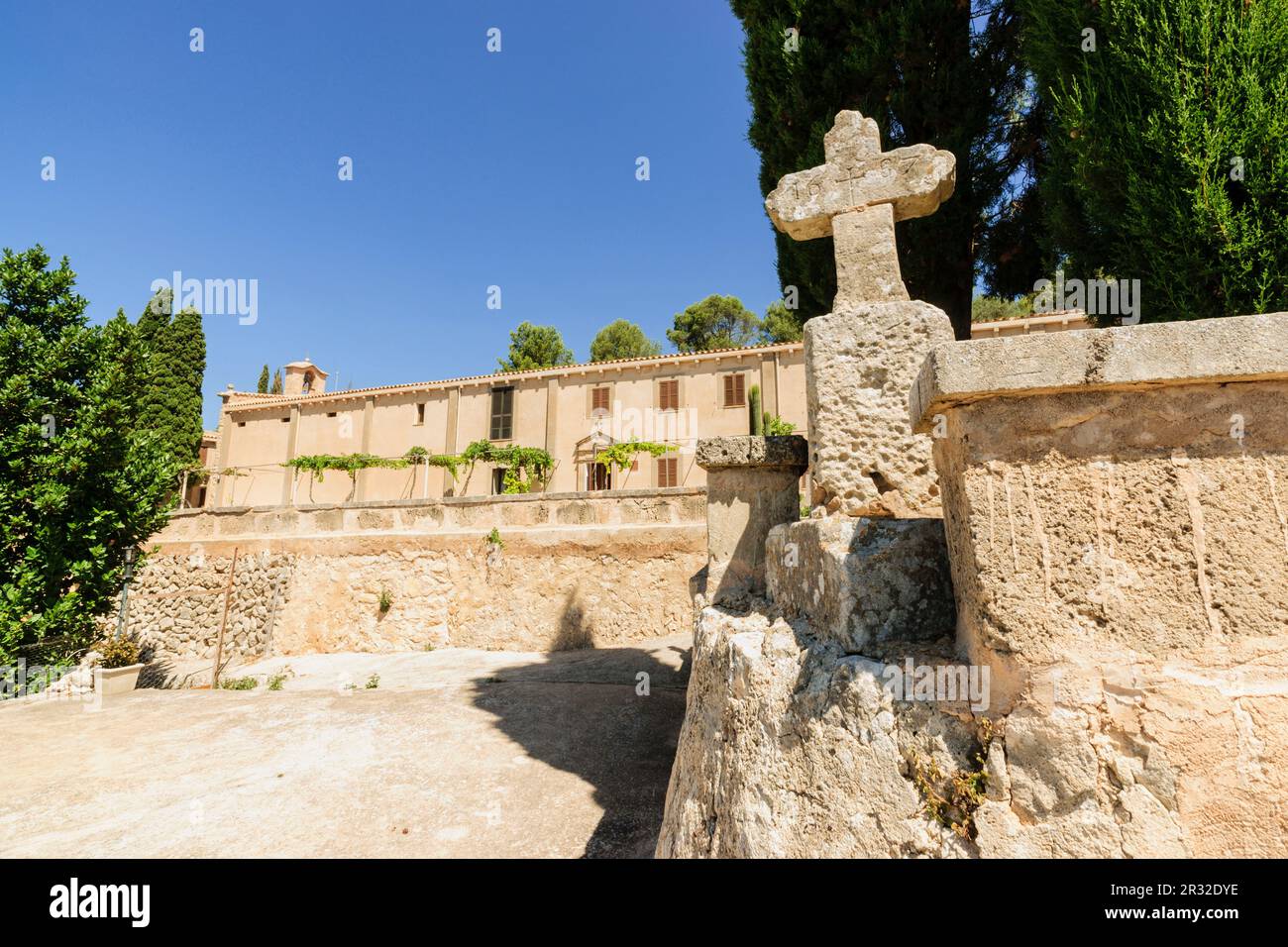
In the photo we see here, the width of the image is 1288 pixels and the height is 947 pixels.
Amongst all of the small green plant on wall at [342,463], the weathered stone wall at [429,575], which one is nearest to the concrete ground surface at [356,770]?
the weathered stone wall at [429,575]

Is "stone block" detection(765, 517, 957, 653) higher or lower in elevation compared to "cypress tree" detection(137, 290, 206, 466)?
lower

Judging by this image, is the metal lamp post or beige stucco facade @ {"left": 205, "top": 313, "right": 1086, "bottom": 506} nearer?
the metal lamp post

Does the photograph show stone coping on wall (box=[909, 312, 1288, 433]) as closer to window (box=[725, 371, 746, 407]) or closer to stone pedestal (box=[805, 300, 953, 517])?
stone pedestal (box=[805, 300, 953, 517])

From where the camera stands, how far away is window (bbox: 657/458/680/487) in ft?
68.6

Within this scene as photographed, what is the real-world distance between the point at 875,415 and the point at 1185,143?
11.4 feet

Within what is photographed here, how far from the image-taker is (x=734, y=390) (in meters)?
20.8

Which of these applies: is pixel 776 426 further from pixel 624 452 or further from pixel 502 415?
pixel 502 415

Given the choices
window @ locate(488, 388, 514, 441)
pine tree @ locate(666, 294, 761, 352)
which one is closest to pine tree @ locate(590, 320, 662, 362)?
pine tree @ locate(666, 294, 761, 352)

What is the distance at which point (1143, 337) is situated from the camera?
5.56ft

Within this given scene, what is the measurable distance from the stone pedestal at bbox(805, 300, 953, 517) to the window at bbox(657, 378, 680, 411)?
18.3m

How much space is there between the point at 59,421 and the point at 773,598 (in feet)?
39.3

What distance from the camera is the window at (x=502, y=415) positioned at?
23062 mm
